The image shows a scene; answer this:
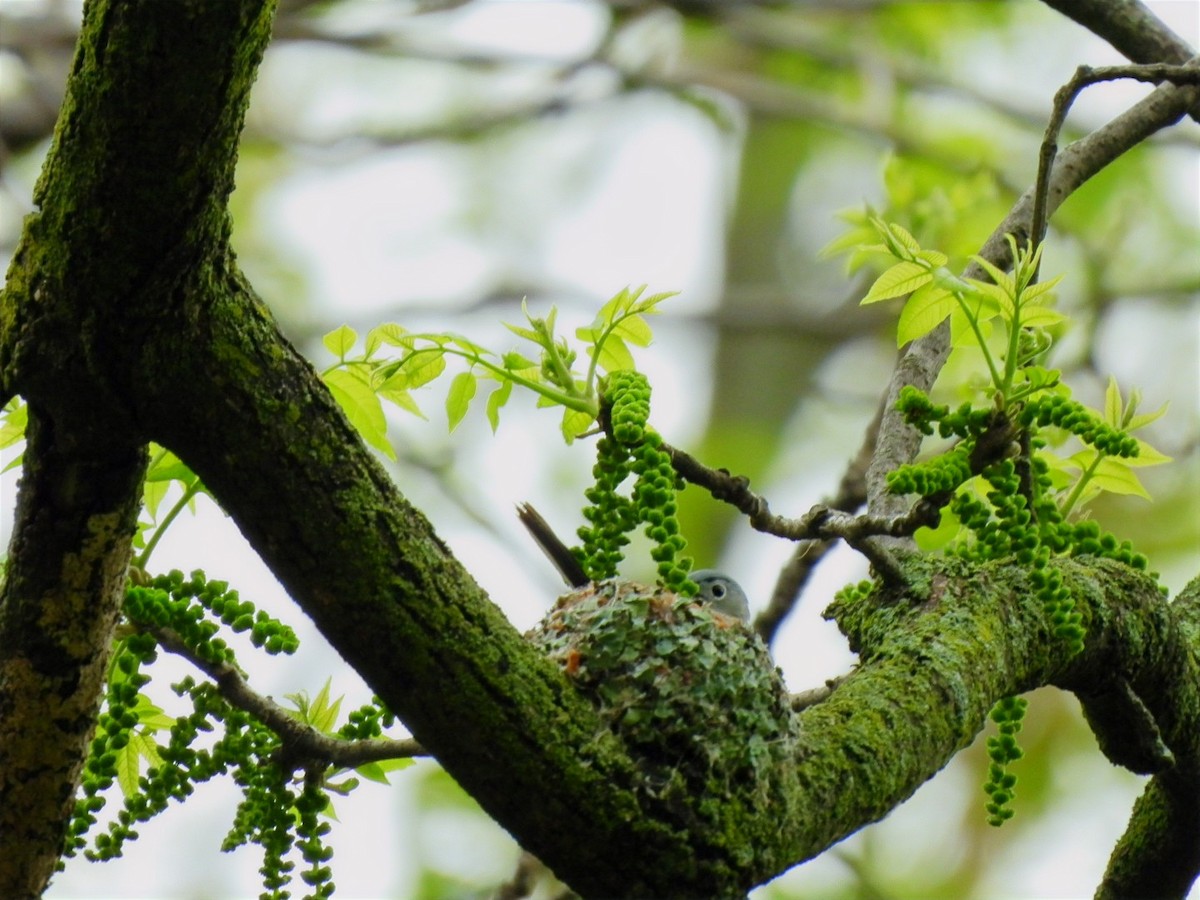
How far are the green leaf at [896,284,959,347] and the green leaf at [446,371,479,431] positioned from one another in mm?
663

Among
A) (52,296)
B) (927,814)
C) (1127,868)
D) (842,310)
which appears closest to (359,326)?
(842,310)

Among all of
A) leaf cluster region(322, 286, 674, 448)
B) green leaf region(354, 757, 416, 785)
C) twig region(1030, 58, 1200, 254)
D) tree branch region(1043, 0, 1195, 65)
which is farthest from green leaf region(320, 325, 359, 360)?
tree branch region(1043, 0, 1195, 65)

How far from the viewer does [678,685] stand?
169cm

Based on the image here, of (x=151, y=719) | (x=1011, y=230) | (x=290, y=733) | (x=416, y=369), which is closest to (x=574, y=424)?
(x=416, y=369)

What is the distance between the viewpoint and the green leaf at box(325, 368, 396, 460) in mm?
2074

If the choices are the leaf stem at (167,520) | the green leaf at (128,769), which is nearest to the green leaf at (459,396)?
the leaf stem at (167,520)

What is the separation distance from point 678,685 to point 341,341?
77 cm

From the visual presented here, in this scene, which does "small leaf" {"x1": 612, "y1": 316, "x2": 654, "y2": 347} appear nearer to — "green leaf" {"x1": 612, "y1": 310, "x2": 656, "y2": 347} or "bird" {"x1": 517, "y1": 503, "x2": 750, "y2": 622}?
"green leaf" {"x1": 612, "y1": 310, "x2": 656, "y2": 347}

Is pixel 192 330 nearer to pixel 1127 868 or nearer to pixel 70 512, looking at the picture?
pixel 70 512

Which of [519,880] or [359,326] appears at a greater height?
[359,326]

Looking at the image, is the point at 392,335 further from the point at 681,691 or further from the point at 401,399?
the point at 681,691

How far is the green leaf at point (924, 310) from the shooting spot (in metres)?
1.92

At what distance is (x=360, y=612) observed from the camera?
146 cm

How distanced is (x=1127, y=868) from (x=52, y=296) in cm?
224
